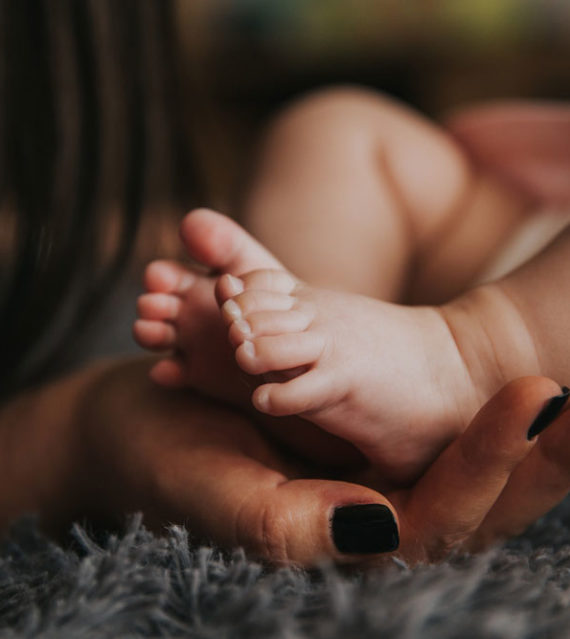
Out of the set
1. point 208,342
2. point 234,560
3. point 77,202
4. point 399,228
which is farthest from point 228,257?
point 77,202

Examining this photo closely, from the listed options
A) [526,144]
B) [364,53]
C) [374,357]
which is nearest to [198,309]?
[374,357]

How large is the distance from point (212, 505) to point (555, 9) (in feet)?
8.80

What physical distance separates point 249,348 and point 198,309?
3.5 inches

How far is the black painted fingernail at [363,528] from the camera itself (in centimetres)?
33

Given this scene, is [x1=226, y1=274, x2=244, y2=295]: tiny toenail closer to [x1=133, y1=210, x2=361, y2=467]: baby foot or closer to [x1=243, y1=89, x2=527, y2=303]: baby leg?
[x1=133, y1=210, x2=361, y2=467]: baby foot

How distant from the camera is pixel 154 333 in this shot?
433mm

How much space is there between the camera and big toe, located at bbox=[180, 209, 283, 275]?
0.41m

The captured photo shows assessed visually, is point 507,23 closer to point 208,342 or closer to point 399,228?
point 399,228

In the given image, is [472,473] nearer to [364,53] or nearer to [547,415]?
[547,415]

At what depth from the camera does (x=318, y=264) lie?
0.59 m

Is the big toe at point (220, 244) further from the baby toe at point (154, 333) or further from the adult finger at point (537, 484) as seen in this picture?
the adult finger at point (537, 484)

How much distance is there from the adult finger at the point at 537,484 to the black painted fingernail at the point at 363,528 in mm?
70

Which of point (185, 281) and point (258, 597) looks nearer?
point (258, 597)

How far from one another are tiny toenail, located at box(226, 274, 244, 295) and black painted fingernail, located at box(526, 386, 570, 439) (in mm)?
144
